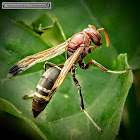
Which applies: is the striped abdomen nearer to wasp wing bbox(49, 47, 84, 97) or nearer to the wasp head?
wasp wing bbox(49, 47, 84, 97)

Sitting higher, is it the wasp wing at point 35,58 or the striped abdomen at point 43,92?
the wasp wing at point 35,58

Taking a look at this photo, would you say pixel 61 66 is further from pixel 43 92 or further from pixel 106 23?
pixel 106 23

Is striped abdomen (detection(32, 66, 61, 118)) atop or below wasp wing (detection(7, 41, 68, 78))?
below

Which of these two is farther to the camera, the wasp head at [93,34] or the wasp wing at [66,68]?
the wasp head at [93,34]

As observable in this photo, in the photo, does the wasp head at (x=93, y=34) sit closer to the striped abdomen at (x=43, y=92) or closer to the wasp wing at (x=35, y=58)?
the wasp wing at (x=35, y=58)

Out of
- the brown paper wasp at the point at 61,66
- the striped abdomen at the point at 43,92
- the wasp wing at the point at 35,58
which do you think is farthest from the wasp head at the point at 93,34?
the striped abdomen at the point at 43,92

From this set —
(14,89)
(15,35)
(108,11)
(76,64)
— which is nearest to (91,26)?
(108,11)

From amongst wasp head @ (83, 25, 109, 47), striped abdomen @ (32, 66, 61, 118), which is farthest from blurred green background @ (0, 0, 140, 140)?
striped abdomen @ (32, 66, 61, 118)
